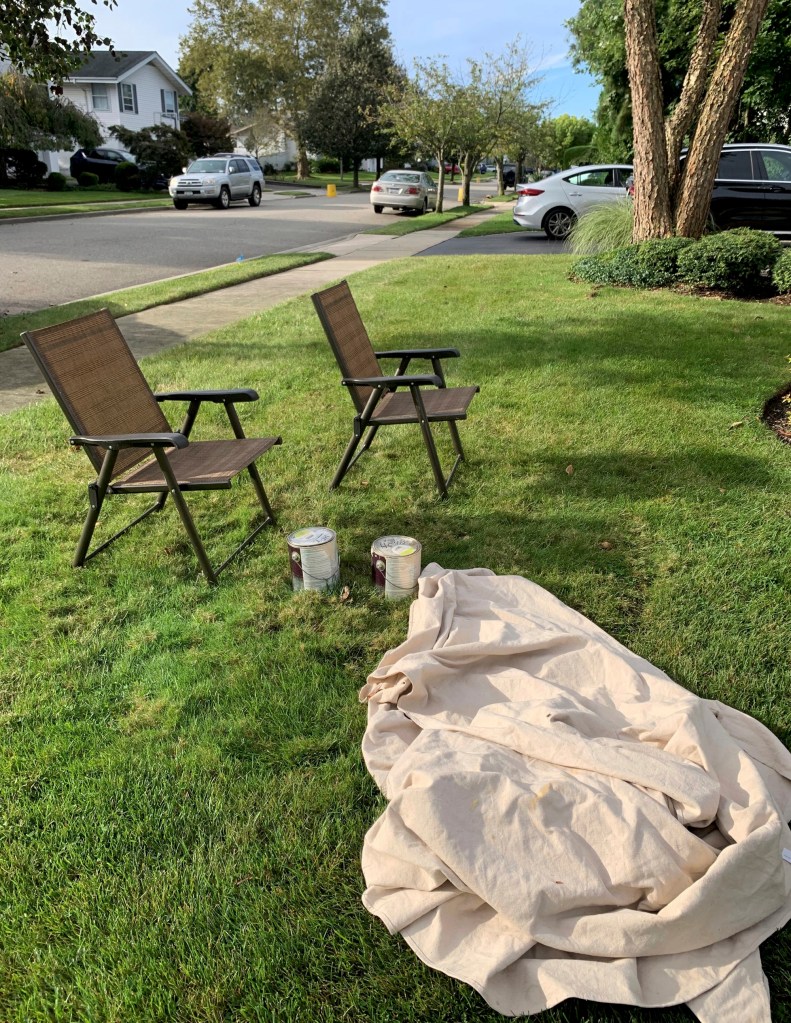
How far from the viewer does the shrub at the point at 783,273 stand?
29.6 feet

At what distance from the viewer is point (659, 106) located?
32.0ft

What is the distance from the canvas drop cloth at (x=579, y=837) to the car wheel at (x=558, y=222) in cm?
1538

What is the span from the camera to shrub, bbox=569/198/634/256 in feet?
38.1

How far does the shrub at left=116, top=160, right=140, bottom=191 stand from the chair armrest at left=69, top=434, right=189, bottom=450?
34741mm

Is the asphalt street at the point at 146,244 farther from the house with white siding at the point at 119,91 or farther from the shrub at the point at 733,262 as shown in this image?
the house with white siding at the point at 119,91

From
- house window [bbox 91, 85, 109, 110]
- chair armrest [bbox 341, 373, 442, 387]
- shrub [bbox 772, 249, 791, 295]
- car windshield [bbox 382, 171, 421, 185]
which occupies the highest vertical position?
house window [bbox 91, 85, 109, 110]

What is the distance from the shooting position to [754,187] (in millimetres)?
12430

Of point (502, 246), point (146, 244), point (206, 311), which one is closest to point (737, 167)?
point (502, 246)

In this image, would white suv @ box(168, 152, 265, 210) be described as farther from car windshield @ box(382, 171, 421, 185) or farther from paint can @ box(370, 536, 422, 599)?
paint can @ box(370, 536, 422, 599)

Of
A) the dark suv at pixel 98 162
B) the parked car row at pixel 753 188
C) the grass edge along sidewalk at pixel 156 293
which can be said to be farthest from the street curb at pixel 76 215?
the parked car row at pixel 753 188

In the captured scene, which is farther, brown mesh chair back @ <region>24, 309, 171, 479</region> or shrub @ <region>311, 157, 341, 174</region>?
shrub @ <region>311, 157, 341, 174</region>

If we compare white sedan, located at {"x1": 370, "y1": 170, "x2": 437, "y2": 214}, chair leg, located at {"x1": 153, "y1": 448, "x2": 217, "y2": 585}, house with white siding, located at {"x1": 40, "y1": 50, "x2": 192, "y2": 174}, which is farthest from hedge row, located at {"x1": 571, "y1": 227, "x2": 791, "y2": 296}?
house with white siding, located at {"x1": 40, "y1": 50, "x2": 192, "y2": 174}

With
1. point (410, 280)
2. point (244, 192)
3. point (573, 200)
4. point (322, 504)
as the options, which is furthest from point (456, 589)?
point (244, 192)

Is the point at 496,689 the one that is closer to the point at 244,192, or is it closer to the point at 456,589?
the point at 456,589
